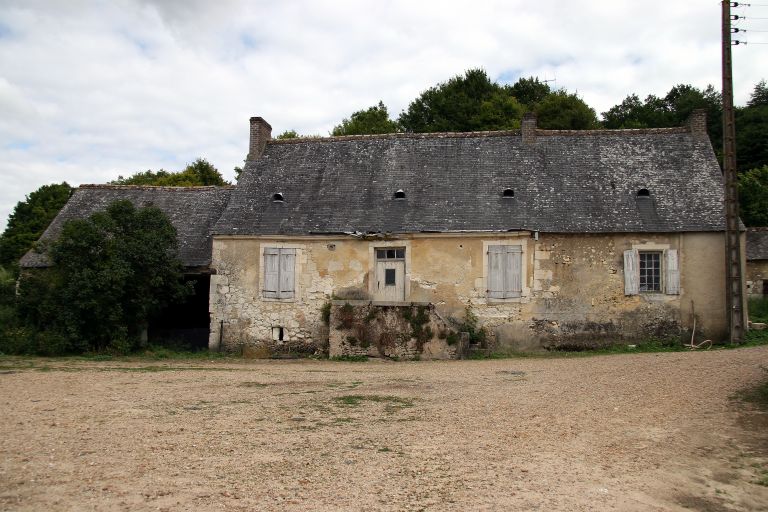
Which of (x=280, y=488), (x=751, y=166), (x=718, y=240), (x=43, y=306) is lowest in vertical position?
(x=280, y=488)

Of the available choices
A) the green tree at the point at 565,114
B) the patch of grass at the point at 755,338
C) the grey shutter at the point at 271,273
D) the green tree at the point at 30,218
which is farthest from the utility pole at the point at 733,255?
the green tree at the point at 30,218

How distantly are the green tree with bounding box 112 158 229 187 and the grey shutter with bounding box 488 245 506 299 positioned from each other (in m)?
23.0

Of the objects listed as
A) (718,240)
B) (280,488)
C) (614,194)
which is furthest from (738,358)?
(280,488)

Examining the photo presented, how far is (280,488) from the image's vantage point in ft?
17.1

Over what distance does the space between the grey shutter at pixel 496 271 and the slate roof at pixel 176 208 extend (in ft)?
25.0

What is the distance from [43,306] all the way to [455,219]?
34.0 feet

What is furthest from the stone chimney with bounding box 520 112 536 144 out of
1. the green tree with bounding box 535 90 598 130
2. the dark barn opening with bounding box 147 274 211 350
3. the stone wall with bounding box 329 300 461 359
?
the green tree with bounding box 535 90 598 130

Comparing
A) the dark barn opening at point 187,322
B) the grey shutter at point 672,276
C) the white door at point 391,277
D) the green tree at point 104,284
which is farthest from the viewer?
the dark barn opening at point 187,322

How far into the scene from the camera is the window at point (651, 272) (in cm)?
1534

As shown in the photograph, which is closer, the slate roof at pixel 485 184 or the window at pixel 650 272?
the window at pixel 650 272

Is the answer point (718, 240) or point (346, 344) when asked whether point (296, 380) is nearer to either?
point (346, 344)

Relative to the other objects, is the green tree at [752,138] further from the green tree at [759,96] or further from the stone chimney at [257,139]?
the stone chimney at [257,139]

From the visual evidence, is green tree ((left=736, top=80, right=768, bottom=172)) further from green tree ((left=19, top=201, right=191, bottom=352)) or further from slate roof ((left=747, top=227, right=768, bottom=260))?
green tree ((left=19, top=201, right=191, bottom=352))

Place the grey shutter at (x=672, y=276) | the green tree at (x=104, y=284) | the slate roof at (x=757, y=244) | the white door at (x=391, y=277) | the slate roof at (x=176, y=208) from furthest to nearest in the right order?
the slate roof at (x=757, y=244) < the slate roof at (x=176, y=208) < the white door at (x=391, y=277) < the grey shutter at (x=672, y=276) < the green tree at (x=104, y=284)
